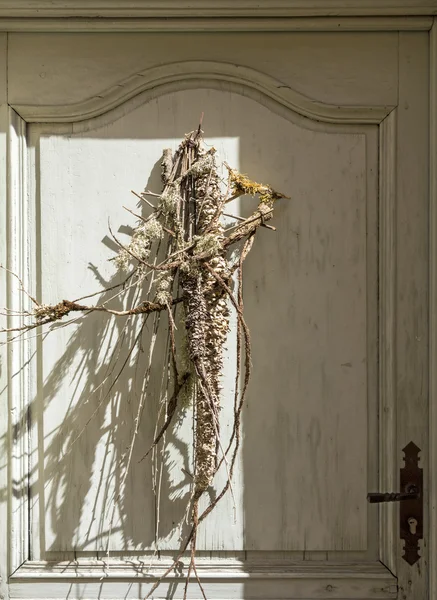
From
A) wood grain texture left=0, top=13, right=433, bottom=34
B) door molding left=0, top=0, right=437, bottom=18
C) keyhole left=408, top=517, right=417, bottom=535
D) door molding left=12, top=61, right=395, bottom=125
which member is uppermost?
door molding left=0, top=0, right=437, bottom=18

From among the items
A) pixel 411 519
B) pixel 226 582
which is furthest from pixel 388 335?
pixel 226 582

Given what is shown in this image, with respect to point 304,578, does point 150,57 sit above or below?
above

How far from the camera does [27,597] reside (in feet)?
4.01

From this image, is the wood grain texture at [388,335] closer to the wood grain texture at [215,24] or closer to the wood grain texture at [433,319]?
the wood grain texture at [433,319]

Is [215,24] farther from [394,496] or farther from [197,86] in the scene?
[394,496]

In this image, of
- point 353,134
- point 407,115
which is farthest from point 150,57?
point 407,115

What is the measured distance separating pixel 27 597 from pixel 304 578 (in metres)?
0.60

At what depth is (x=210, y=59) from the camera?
121cm

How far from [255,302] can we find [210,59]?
0.53m

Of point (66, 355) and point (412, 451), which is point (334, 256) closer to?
point (412, 451)

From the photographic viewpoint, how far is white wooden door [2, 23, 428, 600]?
121cm

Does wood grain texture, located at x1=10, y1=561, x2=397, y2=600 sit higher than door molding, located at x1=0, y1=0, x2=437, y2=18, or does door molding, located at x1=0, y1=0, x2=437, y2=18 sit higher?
door molding, located at x1=0, y1=0, x2=437, y2=18

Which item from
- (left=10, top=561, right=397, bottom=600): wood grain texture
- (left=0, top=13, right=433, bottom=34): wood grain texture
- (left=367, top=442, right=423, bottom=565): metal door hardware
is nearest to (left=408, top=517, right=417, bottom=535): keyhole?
(left=367, top=442, right=423, bottom=565): metal door hardware

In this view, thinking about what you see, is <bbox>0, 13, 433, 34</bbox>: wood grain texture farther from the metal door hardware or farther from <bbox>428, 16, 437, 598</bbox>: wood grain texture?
the metal door hardware
